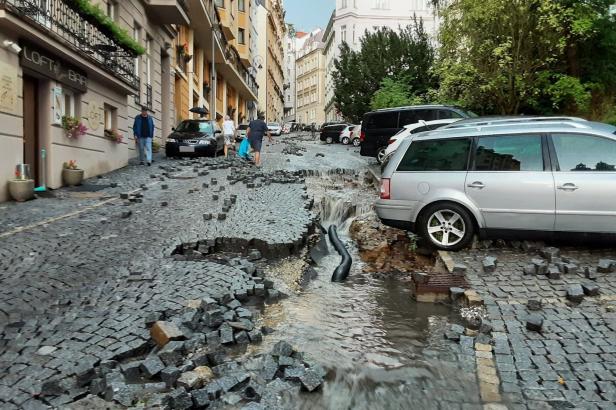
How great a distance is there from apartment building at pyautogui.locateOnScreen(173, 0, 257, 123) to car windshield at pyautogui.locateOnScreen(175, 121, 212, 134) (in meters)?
6.03

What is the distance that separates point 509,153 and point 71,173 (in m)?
10.7

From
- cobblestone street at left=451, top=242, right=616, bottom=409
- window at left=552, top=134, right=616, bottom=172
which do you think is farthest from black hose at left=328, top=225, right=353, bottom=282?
window at left=552, top=134, right=616, bottom=172

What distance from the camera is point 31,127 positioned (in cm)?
1265

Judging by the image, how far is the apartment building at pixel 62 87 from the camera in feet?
36.3

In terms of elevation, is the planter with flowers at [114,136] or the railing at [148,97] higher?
the railing at [148,97]

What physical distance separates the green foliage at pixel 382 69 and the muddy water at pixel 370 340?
31089 millimetres

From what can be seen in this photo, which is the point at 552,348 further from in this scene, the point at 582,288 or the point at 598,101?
the point at 598,101

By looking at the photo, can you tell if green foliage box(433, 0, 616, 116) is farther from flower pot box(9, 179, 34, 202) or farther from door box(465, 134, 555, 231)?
flower pot box(9, 179, 34, 202)

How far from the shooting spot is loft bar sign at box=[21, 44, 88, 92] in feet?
38.2

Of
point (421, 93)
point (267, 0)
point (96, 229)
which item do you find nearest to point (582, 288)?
point (96, 229)

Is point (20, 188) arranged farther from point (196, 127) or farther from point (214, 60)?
point (214, 60)

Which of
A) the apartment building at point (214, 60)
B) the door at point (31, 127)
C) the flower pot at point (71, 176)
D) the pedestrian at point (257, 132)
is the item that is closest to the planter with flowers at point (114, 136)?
the flower pot at point (71, 176)

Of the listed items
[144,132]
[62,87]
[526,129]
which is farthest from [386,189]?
[144,132]

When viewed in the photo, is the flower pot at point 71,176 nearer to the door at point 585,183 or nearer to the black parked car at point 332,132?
the door at point 585,183
